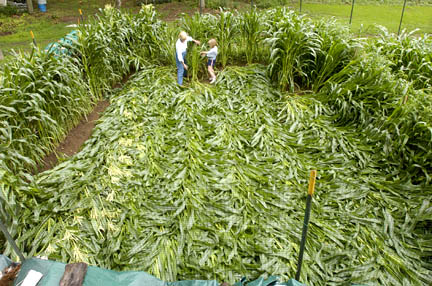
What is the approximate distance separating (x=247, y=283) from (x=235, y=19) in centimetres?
430

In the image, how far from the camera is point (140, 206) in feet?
8.41

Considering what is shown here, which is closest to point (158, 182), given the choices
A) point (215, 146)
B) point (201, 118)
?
point (215, 146)

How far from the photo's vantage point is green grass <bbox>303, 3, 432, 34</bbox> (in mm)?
7879

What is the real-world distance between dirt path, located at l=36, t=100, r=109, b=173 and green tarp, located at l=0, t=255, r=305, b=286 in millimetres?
1486

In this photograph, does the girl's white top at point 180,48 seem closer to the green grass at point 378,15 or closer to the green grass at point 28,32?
the green grass at point 28,32

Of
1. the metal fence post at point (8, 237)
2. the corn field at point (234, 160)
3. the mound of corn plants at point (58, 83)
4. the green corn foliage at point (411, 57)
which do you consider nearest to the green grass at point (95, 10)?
the green corn foliage at point (411, 57)

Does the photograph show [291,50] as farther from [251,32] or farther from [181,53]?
[181,53]

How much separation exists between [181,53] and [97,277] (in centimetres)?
343

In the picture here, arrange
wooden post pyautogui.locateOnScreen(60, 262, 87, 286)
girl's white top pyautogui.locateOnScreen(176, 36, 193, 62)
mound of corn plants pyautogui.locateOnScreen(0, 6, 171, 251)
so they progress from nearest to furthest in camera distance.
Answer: wooden post pyautogui.locateOnScreen(60, 262, 87, 286) → mound of corn plants pyautogui.locateOnScreen(0, 6, 171, 251) → girl's white top pyautogui.locateOnScreen(176, 36, 193, 62)

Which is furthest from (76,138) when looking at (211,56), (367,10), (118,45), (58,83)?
(367,10)

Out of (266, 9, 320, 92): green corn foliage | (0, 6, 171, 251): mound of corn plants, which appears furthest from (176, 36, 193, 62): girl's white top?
(266, 9, 320, 92): green corn foliage

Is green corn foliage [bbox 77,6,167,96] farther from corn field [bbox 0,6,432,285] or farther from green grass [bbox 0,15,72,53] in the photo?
green grass [bbox 0,15,72,53]

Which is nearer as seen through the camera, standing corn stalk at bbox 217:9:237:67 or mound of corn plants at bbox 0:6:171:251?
mound of corn plants at bbox 0:6:171:251

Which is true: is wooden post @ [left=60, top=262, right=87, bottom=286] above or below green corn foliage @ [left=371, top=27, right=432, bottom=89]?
below
